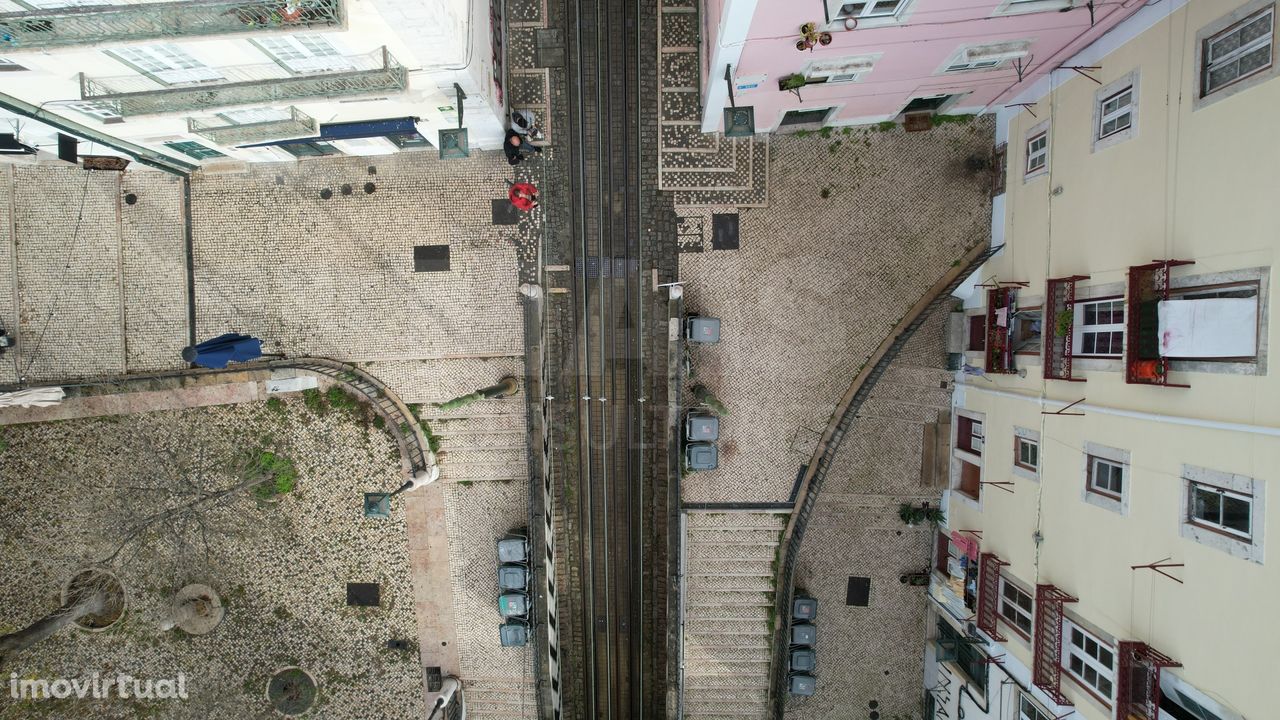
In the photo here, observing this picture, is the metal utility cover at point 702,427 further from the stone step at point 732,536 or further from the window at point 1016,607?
the window at point 1016,607

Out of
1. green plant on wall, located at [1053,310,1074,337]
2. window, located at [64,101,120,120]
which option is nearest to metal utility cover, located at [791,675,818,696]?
green plant on wall, located at [1053,310,1074,337]

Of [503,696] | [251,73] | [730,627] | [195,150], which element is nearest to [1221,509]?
[730,627]

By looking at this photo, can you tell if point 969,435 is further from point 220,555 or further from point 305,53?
point 220,555

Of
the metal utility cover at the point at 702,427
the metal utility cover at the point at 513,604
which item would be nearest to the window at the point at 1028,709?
the metal utility cover at the point at 702,427

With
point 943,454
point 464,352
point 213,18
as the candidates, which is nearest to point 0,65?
point 213,18

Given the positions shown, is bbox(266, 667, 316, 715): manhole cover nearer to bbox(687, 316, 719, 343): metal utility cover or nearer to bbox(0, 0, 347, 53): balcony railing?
bbox(687, 316, 719, 343): metal utility cover
